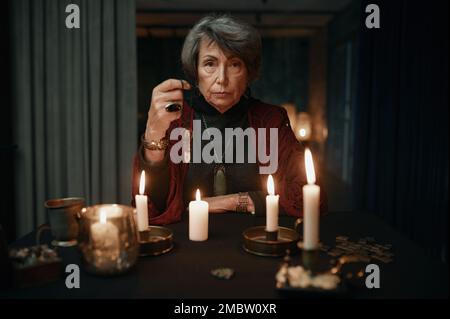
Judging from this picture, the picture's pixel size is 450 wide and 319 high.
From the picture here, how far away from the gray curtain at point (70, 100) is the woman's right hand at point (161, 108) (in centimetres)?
162

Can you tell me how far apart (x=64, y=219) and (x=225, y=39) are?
102 cm

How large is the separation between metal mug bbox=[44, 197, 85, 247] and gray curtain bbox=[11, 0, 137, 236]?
199 cm

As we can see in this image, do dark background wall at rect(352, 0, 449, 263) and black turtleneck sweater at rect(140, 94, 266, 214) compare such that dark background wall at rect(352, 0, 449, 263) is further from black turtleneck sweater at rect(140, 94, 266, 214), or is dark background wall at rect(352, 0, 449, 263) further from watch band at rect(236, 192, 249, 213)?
watch band at rect(236, 192, 249, 213)

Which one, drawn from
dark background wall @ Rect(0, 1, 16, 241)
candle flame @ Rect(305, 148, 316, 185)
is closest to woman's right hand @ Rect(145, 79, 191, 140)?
candle flame @ Rect(305, 148, 316, 185)

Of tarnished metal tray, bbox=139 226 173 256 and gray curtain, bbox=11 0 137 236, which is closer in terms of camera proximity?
tarnished metal tray, bbox=139 226 173 256

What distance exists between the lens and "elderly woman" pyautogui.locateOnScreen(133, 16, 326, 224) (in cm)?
150

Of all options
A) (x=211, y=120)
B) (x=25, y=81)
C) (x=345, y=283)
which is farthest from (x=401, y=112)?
(x=25, y=81)

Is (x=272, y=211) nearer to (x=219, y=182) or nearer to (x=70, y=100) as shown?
(x=219, y=182)

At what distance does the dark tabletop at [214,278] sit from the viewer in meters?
0.83

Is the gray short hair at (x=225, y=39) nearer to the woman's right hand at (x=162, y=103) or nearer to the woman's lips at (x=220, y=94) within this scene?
the woman's lips at (x=220, y=94)

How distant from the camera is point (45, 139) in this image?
9.80ft

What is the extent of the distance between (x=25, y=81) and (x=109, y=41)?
2.11ft

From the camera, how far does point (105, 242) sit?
0.88 metres

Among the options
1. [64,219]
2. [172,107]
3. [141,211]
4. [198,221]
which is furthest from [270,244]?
[172,107]
